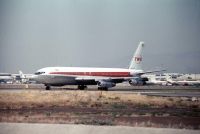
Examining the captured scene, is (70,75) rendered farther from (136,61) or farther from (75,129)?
(75,129)

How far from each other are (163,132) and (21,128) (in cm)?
284

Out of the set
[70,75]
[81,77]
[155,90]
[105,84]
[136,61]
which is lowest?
[155,90]

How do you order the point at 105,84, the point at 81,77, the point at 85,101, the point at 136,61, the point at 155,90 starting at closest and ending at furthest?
the point at 85,101 < the point at 155,90 < the point at 105,84 < the point at 81,77 < the point at 136,61

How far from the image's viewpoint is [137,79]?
31125 mm

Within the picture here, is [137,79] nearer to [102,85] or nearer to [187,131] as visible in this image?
[102,85]

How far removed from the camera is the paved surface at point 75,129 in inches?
244

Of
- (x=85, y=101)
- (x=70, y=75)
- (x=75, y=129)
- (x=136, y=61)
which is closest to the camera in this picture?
(x=75, y=129)

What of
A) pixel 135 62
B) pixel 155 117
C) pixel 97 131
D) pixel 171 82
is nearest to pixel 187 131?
pixel 97 131

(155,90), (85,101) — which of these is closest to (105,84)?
(155,90)

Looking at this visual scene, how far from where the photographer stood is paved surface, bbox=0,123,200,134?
620 cm

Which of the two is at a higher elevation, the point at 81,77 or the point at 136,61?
the point at 136,61

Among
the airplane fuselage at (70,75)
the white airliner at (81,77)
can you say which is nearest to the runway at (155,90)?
the white airliner at (81,77)

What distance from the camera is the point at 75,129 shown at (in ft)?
21.7

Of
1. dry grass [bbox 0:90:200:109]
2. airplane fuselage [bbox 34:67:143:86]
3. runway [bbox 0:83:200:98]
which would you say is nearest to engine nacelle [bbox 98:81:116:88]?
runway [bbox 0:83:200:98]
